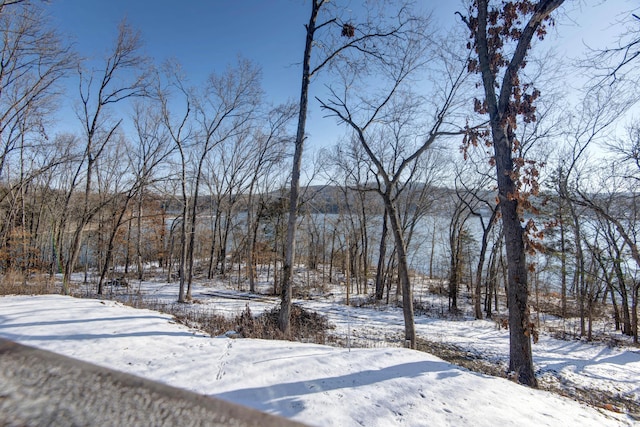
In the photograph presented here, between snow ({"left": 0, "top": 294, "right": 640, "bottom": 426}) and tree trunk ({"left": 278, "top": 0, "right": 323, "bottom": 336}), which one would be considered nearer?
snow ({"left": 0, "top": 294, "right": 640, "bottom": 426})

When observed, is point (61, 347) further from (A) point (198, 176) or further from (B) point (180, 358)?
(A) point (198, 176)

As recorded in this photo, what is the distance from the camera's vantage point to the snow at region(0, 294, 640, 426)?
92.7 inches

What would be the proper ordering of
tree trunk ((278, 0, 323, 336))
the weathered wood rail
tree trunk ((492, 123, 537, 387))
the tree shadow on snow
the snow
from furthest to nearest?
1. tree trunk ((278, 0, 323, 336))
2. tree trunk ((492, 123, 537, 387))
3. the snow
4. the tree shadow on snow
5. the weathered wood rail

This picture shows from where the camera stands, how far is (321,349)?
13.0 ft

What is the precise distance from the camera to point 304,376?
9.39 ft

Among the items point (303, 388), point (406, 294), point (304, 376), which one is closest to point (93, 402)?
point (303, 388)

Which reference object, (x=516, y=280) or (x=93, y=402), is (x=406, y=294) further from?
(x=93, y=402)

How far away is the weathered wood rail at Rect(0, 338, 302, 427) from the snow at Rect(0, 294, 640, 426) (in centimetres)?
86

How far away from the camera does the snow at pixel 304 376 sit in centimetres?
236

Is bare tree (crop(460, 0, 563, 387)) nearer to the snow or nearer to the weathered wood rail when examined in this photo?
the snow

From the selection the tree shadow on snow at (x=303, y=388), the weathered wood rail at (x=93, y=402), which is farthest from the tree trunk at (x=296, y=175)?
A: the weathered wood rail at (x=93, y=402)

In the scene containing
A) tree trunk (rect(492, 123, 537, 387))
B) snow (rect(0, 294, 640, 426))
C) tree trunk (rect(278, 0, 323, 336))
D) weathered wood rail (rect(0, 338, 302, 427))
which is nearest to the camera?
weathered wood rail (rect(0, 338, 302, 427))

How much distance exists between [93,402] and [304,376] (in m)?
1.95

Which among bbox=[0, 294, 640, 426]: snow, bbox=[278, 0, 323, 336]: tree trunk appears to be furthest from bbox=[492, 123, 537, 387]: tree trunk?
bbox=[278, 0, 323, 336]: tree trunk
